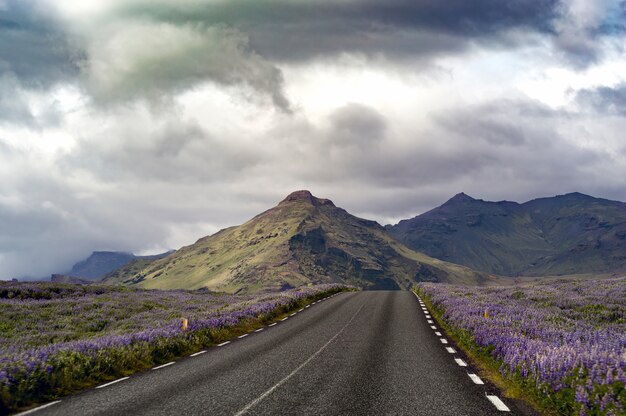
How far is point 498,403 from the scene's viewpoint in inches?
359

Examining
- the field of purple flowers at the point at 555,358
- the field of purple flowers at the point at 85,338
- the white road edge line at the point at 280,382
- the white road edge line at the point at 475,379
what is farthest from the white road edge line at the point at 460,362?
the field of purple flowers at the point at 85,338

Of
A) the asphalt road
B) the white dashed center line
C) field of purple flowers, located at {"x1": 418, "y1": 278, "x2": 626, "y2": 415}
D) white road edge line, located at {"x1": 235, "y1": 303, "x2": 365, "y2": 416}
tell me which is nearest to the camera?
field of purple flowers, located at {"x1": 418, "y1": 278, "x2": 626, "y2": 415}

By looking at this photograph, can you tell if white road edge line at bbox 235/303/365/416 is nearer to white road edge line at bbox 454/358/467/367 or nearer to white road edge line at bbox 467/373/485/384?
white road edge line at bbox 454/358/467/367

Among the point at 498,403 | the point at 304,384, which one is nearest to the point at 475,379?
the point at 498,403

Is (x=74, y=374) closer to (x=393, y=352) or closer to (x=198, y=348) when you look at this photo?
(x=198, y=348)

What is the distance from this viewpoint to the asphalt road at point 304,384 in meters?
8.83

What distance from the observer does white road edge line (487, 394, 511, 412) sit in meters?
8.69

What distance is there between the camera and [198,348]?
675 inches

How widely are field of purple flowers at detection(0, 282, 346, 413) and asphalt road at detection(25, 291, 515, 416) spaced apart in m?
0.85

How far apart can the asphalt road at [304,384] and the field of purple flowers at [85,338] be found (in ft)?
2.80

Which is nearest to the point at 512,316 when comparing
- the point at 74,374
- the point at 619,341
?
the point at 619,341

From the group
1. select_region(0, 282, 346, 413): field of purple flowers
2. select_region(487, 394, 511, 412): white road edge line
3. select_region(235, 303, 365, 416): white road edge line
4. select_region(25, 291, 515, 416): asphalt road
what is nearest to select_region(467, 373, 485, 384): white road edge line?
select_region(25, 291, 515, 416): asphalt road

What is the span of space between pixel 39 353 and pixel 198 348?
19.1ft

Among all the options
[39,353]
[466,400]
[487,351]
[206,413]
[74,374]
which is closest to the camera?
[206,413]
